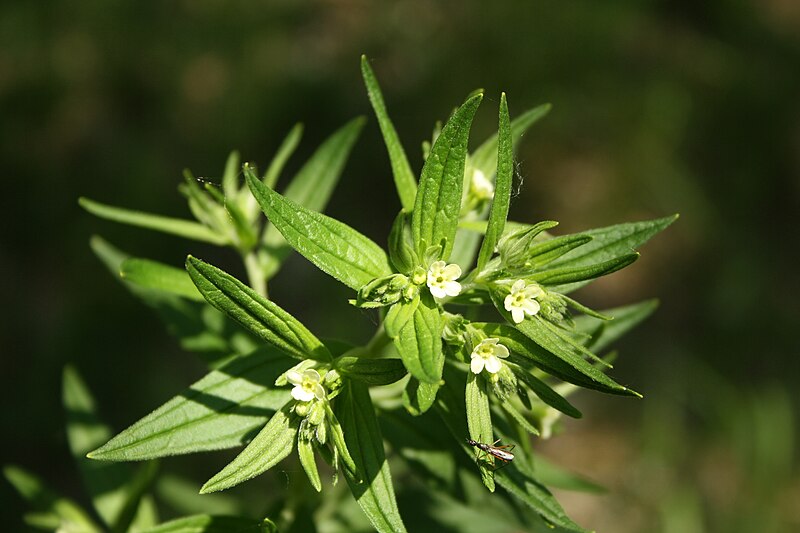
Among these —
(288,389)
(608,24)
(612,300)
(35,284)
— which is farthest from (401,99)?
(288,389)

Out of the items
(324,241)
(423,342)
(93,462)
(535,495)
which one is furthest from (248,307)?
(93,462)

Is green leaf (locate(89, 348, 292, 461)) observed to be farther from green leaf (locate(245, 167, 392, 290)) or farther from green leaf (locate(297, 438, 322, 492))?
green leaf (locate(245, 167, 392, 290))

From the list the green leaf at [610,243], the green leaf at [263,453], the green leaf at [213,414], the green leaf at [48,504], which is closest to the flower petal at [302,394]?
the green leaf at [263,453]

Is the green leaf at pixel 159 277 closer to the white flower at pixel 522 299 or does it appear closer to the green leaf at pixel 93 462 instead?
the green leaf at pixel 93 462

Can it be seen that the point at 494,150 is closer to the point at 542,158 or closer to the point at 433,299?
the point at 433,299

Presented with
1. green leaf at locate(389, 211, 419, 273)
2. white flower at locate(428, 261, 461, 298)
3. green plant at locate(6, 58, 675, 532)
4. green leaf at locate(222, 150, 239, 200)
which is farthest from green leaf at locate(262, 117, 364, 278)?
white flower at locate(428, 261, 461, 298)

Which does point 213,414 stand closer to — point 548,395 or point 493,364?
point 493,364

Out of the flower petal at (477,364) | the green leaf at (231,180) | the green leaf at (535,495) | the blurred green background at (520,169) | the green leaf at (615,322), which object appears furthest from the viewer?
the blurred green background at (520,169)
